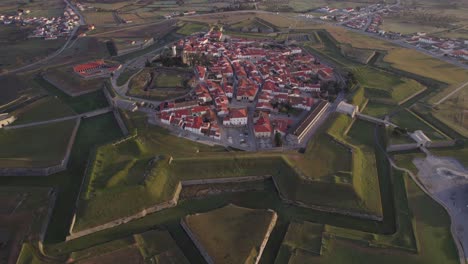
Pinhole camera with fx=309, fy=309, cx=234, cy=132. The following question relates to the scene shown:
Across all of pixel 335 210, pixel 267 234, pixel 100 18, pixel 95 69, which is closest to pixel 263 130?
pixel 335 210

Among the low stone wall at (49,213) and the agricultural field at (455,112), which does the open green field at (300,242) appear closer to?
the low stone wall at (49,213)

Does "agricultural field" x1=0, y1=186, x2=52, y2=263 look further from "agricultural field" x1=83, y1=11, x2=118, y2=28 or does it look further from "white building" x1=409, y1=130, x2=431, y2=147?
"agricultural field" x1=83, y1=11, x2=118, y2=28

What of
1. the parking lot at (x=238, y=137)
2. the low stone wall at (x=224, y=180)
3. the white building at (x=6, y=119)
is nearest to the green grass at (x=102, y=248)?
the low stone wall at (x=224, y=180)

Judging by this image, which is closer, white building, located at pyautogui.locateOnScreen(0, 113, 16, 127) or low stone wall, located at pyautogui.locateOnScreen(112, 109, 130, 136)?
low stone wall, located at pyautogui.locateOnScreen(112, 109, 130, 136)

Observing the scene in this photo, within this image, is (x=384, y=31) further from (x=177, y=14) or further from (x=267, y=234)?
(x=267, y=234)

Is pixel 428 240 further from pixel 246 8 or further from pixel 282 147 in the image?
pixel 246 8

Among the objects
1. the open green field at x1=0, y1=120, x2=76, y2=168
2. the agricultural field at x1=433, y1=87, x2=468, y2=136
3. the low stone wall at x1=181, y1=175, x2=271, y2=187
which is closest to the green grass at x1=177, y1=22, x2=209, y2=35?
the open green field at x1=0, y1=120, x2=76, y2=168
